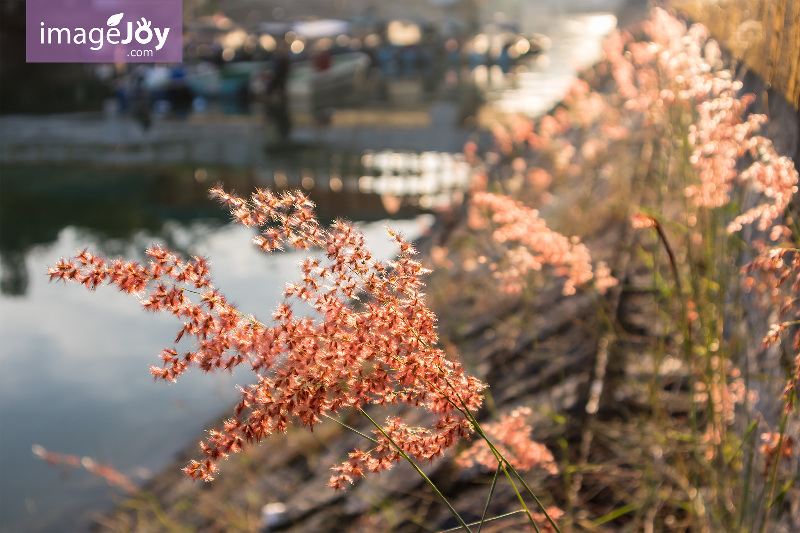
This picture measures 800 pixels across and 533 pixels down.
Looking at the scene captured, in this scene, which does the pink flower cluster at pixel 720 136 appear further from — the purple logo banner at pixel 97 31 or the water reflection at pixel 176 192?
the purple logo banner at pixel 97 31

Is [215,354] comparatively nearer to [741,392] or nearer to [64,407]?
[741,392]

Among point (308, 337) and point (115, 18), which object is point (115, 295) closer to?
point (115, 18)

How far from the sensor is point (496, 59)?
90.2ft

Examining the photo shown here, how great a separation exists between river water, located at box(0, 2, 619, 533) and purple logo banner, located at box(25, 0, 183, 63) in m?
2.31

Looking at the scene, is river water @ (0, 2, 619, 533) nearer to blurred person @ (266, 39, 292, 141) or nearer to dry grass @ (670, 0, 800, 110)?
dry grass @ (670, 0, 800, 110)

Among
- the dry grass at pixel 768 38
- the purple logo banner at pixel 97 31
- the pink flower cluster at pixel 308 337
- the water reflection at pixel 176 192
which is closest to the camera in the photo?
the pink flower cluster at pixel 308 337

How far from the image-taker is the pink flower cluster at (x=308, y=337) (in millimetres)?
957

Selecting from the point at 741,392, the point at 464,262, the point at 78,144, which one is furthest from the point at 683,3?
the point at 78,144

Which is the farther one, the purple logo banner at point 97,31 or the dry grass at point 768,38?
the purple logo banner at point 97,31

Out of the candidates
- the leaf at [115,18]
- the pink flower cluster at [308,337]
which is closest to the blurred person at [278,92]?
the leaf at [115,18]

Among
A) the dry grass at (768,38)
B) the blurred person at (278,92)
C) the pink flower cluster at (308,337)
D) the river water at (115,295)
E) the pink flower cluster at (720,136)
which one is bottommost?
the river water at (115,295)

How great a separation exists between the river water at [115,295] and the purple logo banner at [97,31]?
7.58 ft

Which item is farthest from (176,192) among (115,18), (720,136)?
(720,136)

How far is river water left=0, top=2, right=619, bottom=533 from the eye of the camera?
5676 mm
